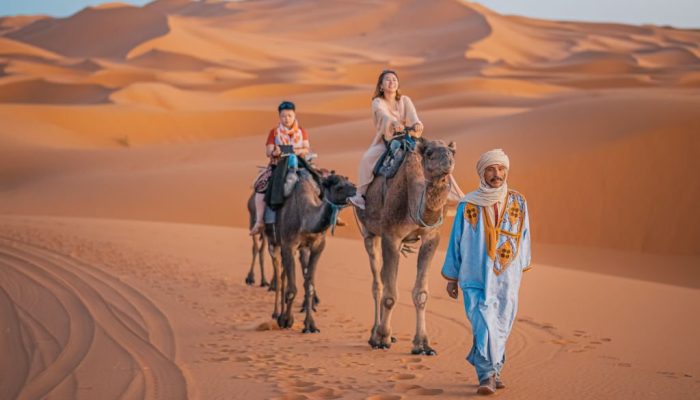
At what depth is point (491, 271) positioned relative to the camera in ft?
19.8

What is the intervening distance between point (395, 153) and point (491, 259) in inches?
93.5

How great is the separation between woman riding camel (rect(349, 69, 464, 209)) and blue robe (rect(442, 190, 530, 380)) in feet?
7.95

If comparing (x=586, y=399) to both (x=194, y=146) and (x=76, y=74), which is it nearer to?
(x=194, y=146)

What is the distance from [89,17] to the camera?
10725cm

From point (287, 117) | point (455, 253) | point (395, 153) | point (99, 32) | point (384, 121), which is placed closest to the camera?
point (455, 253)

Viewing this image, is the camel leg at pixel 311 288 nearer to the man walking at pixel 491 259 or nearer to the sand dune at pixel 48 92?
the man walking at pixel 491 259

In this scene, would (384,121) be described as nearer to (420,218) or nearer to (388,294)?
(420,218)

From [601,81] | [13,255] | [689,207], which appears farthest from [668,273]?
[601,81]

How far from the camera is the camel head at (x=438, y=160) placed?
680 cm

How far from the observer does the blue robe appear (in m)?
6.02

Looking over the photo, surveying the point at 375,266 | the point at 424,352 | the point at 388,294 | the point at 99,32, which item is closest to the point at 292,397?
the point at 424,352

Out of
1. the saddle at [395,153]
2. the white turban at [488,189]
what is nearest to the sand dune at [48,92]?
the saddle at [395,153]

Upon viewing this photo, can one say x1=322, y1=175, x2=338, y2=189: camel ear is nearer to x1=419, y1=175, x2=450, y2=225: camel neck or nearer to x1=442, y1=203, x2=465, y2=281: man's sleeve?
x1=419, y1=175, x2=450, y2=225: camel neck

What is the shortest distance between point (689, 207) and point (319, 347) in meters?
13.1
